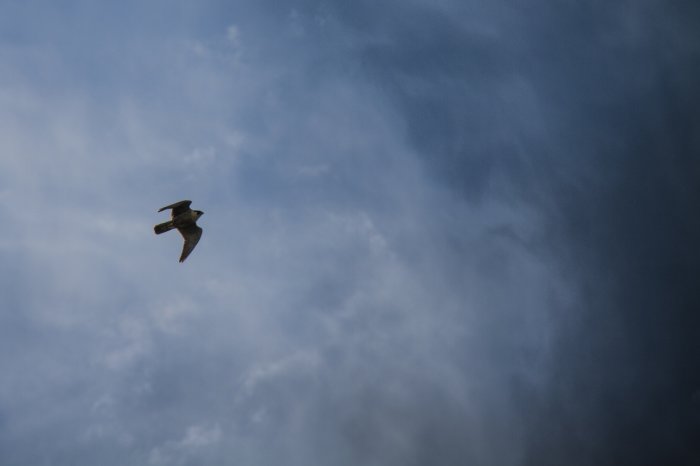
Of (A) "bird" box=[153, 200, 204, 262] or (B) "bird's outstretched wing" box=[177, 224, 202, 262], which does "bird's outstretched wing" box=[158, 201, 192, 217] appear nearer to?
(A) "bird" box=[153, 200, 204, 262]

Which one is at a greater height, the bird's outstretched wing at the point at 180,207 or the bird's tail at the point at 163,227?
Result: the bird's outstretched wing at the point at 180,207

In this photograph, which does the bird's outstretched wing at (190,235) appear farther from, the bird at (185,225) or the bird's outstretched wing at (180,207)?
the bird's outstretched wing at (180,207)

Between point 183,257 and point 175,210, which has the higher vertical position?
point 175,210

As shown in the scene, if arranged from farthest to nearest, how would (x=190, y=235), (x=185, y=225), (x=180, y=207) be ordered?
1. (x=190, y=235)
2. (x=185, y=225)
3. (x=180, y=207)

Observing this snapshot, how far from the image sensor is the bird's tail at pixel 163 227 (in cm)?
3675

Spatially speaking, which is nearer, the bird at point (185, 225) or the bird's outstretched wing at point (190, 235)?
the bird at point (185, 225)

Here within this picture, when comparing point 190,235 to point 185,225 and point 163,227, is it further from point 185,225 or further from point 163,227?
point 163,227

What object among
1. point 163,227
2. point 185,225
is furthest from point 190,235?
point 163,227

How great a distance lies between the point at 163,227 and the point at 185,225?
175 centimetres

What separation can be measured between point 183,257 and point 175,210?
12.6 feet

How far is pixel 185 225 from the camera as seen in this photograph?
3806 cm

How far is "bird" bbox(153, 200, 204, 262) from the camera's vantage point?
121 ft

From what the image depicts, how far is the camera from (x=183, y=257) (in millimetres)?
37406

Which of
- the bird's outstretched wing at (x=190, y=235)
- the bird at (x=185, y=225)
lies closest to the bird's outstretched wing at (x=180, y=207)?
the bird at (x=185, y=225)
